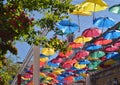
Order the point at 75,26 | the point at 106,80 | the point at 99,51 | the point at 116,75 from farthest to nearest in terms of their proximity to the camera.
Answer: the point at 106,80, the point at 116,75, the point at 99,51, the point at 75,26

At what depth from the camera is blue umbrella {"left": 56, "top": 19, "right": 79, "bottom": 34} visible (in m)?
18.1

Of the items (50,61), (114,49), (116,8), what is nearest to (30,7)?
(116,8)

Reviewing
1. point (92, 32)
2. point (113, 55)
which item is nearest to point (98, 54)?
point (113, 55)

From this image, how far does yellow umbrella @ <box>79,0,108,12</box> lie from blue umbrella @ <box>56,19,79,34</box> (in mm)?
1591

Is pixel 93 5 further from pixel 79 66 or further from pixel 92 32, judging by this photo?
pixel 79 66

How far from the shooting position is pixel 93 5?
54.9 ft

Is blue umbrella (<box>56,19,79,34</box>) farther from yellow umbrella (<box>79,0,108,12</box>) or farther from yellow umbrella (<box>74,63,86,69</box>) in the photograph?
yellow umbrella (<box>74,63,86,69</box>)

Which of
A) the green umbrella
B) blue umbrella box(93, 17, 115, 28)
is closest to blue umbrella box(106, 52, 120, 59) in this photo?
the green umbrella

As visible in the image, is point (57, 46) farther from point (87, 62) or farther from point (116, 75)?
point (116, 75)

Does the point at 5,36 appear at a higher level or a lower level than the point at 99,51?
lower

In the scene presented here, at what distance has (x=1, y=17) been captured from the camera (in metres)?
10.0

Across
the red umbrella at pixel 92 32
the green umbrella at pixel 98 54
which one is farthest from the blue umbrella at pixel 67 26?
the green umbrella at pixel 98 54

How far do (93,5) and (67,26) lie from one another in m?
2.01

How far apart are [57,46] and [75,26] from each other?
6582 millimetres
